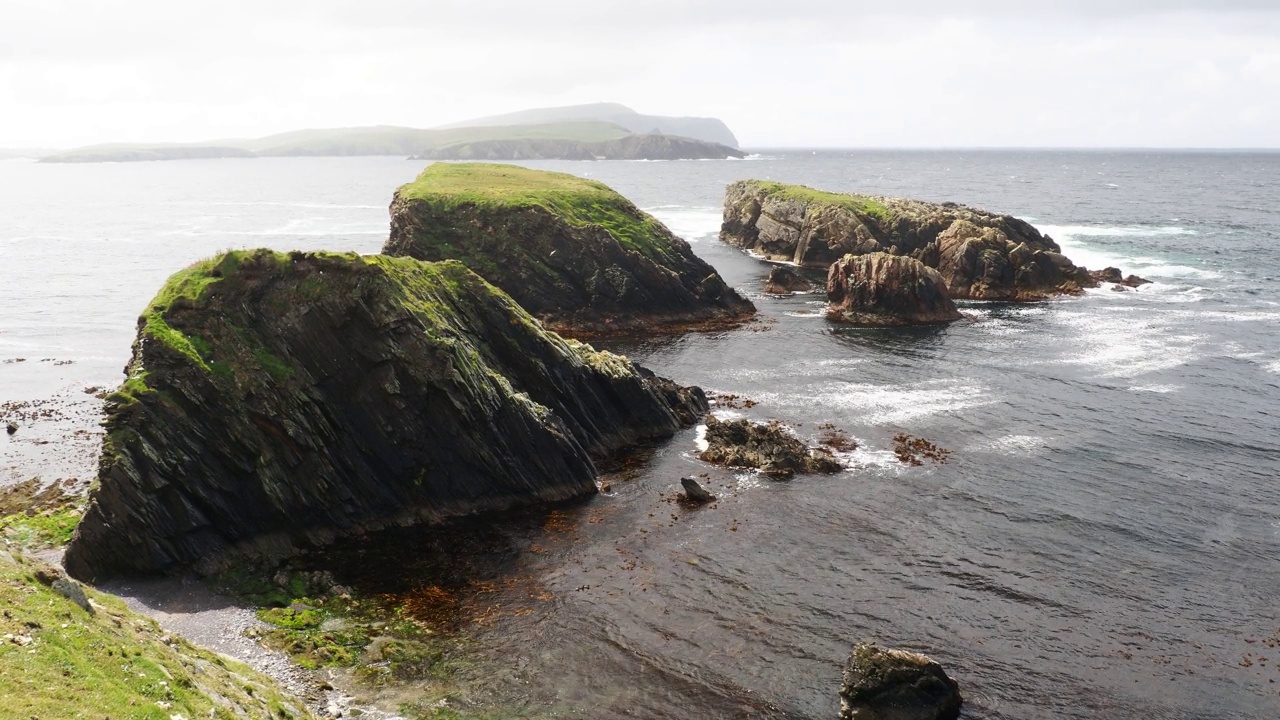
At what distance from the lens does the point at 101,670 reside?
23078 millimetres

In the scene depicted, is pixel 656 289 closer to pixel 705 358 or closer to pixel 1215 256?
pixel 705 358

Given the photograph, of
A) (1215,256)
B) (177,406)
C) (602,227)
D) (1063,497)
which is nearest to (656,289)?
(602,227)

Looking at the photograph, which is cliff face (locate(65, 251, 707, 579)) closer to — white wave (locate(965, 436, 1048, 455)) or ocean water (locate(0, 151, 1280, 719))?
ocean water (locate(0, 151, 1280, 719))

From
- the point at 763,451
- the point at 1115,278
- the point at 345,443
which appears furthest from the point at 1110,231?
the point at 345,443

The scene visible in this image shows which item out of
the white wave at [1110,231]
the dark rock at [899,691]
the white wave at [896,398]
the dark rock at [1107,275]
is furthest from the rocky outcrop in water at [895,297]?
the white wave at [1110,231]

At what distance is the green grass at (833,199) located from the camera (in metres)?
125

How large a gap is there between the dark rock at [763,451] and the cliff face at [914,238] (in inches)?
2018

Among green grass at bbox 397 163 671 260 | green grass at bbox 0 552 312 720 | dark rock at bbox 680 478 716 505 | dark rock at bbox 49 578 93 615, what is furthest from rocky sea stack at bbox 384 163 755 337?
dark rock at bbox 49 578 93 615

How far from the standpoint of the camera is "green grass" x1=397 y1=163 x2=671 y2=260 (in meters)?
96.4

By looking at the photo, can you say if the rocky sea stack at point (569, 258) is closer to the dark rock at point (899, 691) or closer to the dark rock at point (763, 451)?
the dark rock at point (763, 451)

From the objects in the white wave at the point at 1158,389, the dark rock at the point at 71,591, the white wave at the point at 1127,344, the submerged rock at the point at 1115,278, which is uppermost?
the submerged rock at the point at 1115,278

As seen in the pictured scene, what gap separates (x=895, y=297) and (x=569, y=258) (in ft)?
114

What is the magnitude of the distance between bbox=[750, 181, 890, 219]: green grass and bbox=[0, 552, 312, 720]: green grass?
110793 mm

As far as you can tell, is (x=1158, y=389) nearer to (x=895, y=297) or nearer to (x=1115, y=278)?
(x=895, y=297)
